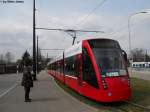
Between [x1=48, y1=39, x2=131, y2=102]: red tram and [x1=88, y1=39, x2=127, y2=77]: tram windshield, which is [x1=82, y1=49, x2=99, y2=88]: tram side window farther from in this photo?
[x1=88, y1=39, x2=127, y2=77]: tram windshield

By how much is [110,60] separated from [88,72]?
1267mm

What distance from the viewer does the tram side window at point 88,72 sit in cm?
1526

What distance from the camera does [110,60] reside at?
50.4ft

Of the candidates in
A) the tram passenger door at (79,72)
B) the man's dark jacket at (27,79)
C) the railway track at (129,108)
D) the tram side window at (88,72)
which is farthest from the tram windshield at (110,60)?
the man's dark jacket at (27,79)

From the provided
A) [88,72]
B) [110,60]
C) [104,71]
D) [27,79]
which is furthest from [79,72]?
[104,71]

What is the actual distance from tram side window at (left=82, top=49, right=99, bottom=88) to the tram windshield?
48cm

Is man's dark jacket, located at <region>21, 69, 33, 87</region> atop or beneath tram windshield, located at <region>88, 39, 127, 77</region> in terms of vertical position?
beneath

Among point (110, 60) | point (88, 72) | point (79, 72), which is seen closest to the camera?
point (110, 60)

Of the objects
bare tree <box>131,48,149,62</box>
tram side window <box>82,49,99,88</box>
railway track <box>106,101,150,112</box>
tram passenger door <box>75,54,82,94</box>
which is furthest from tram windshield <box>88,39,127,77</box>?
bare tree <box>131,48,149,62</box>

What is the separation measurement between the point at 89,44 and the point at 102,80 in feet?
7.52

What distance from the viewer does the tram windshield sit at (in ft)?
49.3

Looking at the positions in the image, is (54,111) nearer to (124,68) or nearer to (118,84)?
(118,84)

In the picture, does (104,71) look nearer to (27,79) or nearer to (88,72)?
(88,72)

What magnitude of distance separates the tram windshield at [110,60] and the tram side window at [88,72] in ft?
1.58
